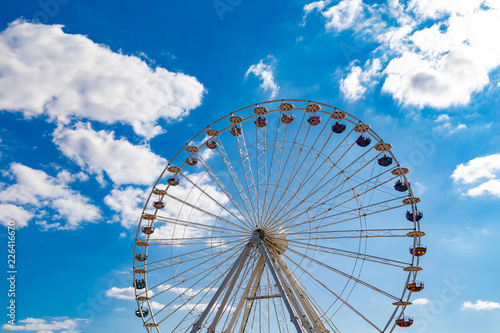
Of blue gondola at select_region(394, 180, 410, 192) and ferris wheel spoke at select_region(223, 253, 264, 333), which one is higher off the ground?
blue gondola at select_region(394, 180, 410, 192)

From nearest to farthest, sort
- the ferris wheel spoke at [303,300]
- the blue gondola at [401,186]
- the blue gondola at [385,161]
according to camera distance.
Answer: the ferris wheel spoke at [303,300] → the blue gondola at [401,186] → the blue gondola at [385,161]

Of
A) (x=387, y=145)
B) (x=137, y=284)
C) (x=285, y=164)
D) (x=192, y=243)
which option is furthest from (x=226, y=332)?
(x=387, y=145)

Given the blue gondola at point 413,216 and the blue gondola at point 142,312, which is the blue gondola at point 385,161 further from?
the blue gondola at point 142,312

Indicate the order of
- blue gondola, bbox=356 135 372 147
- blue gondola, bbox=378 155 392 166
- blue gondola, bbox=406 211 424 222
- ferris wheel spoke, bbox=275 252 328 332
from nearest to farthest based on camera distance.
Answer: ferris wheel spoke, bbox=275 252 328 332
blue gondola, bbox=406 211 424 222
blue gondola, bbox=378 155 392 166
blue gondola, bbox=356 135 372 147

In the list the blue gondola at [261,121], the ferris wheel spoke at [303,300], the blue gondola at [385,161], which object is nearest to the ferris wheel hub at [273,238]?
the ferris wheel spoke at [303,300]

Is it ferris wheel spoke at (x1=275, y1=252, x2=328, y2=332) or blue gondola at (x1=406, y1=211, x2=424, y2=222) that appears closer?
ferris wheel spoke at (x1=275, y1=252, x2=328, y2=332)

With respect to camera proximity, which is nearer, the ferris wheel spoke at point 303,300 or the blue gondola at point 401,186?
the ferris wheel spoke at point 303,300

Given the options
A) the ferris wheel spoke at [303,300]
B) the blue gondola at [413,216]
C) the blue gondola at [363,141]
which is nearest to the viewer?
the ferris wheel spoke at [303,300]

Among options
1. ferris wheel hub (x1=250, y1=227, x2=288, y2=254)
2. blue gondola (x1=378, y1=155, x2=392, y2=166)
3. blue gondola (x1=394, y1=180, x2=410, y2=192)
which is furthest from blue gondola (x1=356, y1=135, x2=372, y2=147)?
ferris wheel hub (x1=250, y1=227, x2=288, y2=254)

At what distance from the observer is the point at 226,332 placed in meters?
23.3

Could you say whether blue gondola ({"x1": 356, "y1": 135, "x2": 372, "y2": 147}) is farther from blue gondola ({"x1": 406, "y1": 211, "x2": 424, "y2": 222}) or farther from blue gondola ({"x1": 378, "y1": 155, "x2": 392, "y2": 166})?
blue gondola ({"x1": 406, "y1": 211, "x2": 424, "y2": 222})

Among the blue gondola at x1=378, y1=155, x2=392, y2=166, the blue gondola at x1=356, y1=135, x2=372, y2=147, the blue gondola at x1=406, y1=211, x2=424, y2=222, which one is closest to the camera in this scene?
the blue gondola at x1=406, y1=211, x2=424, y2=222

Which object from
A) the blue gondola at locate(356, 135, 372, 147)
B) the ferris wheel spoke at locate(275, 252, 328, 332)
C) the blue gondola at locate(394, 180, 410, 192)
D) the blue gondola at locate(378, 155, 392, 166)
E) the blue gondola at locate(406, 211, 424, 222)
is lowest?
the ferris wheel spoke at locate(275, 252, 328, 332)

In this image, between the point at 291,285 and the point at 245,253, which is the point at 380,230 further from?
the point at 245,253
